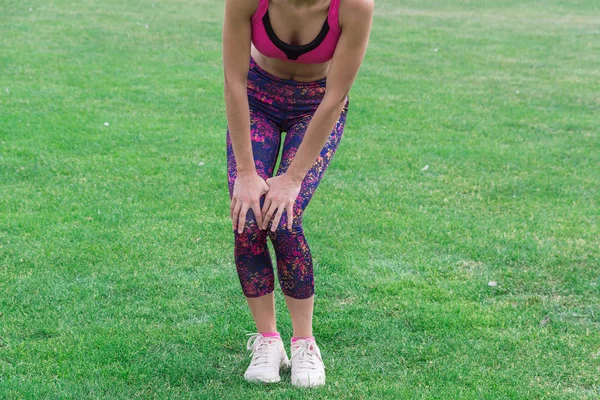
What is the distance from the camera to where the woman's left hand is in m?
3.30

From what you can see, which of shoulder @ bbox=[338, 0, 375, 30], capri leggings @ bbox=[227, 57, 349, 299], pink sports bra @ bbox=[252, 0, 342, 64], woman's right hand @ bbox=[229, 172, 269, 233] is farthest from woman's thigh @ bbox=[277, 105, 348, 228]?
shoulder @ bbox=[338, 0, 375, 30]

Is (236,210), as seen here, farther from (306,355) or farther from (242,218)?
(306,355)

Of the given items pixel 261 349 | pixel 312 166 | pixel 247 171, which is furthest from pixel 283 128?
pixel 261 349

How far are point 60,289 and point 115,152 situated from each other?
9.30 ft

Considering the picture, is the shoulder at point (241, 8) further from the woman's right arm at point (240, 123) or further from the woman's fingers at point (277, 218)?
the woman's fingers at point (277, 218)

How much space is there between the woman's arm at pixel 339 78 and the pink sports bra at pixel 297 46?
1.8 inches

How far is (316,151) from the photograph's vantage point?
339 cm

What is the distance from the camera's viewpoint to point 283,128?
3.66 m

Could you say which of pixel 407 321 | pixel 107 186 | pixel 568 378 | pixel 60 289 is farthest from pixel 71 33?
pixel 568 378

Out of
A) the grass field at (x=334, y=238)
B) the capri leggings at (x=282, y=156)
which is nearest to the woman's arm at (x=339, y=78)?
the capri leggings at (x=282, y=156)

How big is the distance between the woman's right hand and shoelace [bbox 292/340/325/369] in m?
0.66

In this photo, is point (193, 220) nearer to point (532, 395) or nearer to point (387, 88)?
point (532, 395)

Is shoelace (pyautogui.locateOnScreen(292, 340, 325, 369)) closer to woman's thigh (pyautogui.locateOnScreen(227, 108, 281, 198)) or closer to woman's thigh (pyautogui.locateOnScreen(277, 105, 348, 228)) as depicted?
woman's thigh (pyautogui.locateOnScreen(277, 105, 348, 228))

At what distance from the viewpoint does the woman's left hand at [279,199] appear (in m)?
3.30
